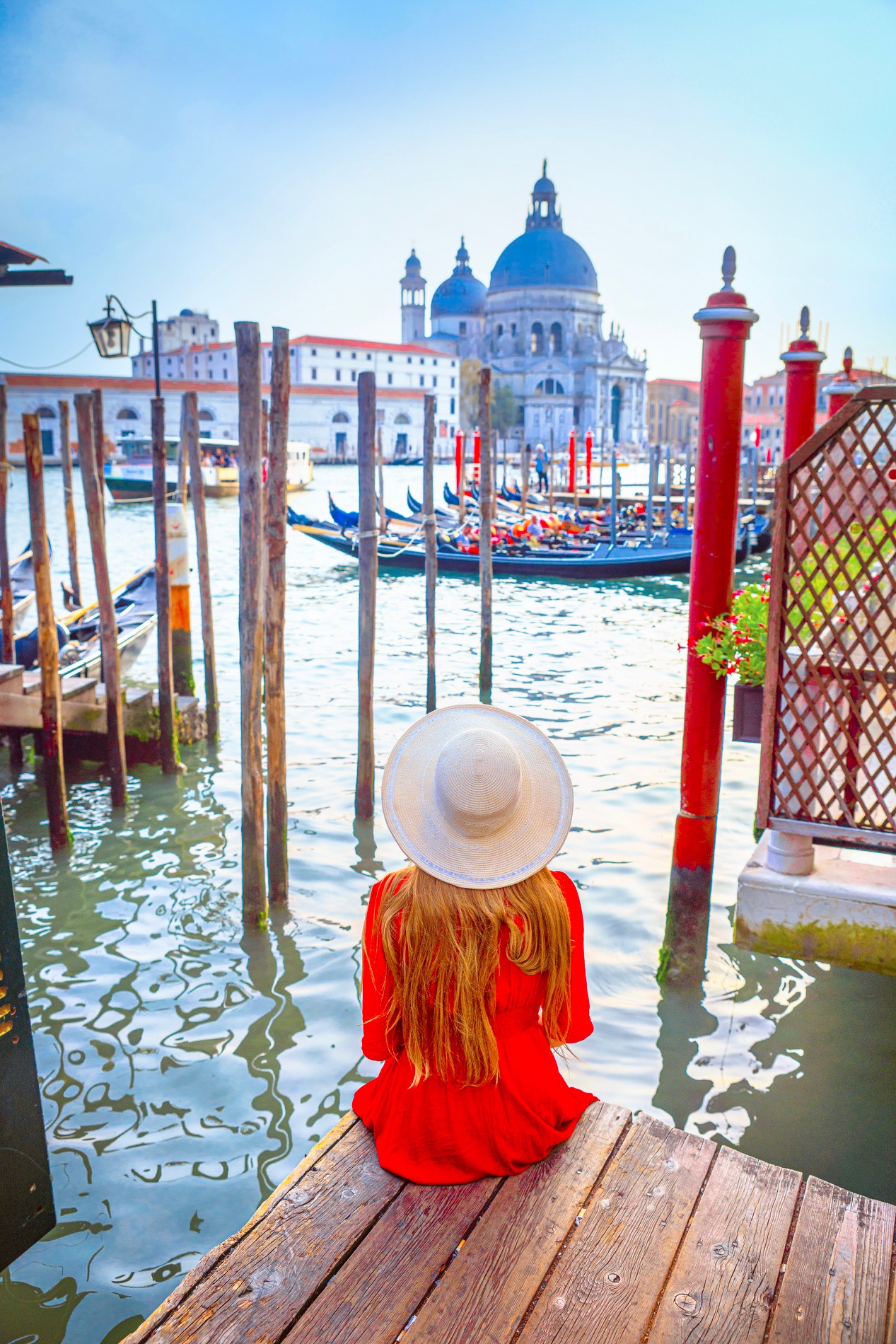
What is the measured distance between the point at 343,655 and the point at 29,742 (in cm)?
336

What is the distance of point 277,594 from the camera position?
3.41 metres

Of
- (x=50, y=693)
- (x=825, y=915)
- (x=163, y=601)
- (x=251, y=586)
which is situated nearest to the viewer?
(x=825, y=915)

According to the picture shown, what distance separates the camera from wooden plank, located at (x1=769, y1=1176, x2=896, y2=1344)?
1.26 meters

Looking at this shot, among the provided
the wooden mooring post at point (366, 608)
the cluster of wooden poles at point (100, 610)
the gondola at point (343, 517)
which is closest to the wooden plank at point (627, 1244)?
the wooden mooring post at point (366, 608)

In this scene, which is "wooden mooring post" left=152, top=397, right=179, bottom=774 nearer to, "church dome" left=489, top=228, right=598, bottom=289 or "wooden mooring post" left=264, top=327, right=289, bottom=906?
"wooden mooring post" left=264, top=327, right=289, bottom=906

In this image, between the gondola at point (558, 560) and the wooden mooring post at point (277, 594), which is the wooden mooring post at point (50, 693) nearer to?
the wooden mooring post at point (277, 594)

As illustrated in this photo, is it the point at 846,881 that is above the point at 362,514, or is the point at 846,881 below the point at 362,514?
below

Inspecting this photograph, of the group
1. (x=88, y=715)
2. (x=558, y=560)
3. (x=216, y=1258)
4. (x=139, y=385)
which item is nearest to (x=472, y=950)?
(x=216, y=1258)

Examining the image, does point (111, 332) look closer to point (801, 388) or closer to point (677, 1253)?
point (801, 388)

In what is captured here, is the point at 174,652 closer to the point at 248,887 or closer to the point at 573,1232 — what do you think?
the point at 248,887

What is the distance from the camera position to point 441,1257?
1316mm

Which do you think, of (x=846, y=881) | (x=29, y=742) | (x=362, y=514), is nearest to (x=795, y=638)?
(x=846, y=881)

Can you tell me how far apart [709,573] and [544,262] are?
60.0 meters

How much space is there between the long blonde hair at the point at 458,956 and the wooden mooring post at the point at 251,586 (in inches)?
77.9
